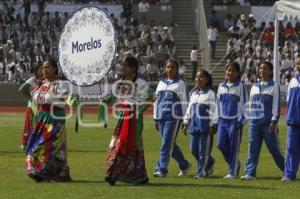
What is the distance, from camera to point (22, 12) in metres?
46.3

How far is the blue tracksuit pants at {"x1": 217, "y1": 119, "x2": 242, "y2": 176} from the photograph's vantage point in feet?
50.8

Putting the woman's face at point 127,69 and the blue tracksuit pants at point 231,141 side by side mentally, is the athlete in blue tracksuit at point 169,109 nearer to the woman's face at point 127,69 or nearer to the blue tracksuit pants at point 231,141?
the blue tracksuit pants at point 231,141

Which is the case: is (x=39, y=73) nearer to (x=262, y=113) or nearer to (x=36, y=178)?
(x=36, y=178)

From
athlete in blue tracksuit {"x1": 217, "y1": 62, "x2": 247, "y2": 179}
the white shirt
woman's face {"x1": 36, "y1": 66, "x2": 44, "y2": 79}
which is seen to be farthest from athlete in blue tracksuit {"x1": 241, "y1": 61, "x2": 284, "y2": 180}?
the white shirt

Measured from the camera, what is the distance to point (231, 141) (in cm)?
1551

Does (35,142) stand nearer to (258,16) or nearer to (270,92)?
(270,92)

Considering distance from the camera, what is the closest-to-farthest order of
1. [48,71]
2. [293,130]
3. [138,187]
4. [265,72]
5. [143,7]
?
[138,187]
[48,71]
[293,130]
[265,72]
[143,7]

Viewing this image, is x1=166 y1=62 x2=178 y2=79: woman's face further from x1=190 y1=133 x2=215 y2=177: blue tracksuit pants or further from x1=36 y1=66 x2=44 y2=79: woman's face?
x1=36 y1=66 x2=44 y2=79: woman's face

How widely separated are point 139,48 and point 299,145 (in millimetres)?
29781

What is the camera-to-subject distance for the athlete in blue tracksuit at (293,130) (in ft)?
49.0

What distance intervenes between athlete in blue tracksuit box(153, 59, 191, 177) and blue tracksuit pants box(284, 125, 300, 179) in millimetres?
1867

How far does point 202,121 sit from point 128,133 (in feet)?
6.25

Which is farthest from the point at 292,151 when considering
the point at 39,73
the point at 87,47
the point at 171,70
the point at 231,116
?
the point at 39,73

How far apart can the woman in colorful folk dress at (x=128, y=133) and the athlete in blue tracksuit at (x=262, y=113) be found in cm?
197
